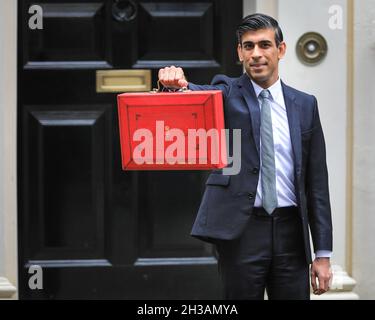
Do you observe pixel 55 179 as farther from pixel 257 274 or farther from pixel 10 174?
pixel 257 274

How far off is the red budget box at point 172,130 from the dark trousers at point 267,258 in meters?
0.34

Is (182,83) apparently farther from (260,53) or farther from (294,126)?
(294,126)

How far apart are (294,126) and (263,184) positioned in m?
0.27

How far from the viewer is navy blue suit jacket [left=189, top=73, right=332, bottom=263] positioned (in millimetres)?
3316

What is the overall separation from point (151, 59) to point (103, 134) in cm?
57

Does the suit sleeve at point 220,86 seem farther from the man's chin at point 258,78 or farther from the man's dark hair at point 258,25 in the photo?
the man's dark hair at point 258,25

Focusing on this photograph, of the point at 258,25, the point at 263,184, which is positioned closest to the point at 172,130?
the point at 263,184

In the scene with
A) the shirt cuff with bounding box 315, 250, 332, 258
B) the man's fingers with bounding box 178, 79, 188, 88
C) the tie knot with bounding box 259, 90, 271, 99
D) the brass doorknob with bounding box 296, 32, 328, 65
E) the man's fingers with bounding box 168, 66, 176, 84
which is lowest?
the shirt cuff with bounding box 315, 250, 332, 258

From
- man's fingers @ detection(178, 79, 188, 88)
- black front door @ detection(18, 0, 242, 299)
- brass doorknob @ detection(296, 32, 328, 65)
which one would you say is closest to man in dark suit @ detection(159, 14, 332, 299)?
man's fingers @ detection(178, 79, 188, 88)

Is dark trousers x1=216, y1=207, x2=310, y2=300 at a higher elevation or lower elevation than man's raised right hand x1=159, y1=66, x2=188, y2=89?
lower


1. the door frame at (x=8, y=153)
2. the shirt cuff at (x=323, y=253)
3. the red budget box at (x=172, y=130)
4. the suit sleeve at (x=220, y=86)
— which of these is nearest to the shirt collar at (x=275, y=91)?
the suit sleeve at (x=220, y=86)

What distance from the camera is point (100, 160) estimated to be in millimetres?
5121

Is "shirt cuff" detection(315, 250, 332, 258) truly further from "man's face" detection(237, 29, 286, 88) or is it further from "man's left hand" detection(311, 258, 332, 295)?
"man's face" detection(237, 29, 286, 88)

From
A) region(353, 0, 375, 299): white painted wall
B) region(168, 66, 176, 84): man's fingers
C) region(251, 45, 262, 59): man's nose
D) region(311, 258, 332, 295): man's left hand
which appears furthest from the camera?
region(353, 0, 375, 299): white painted wall
